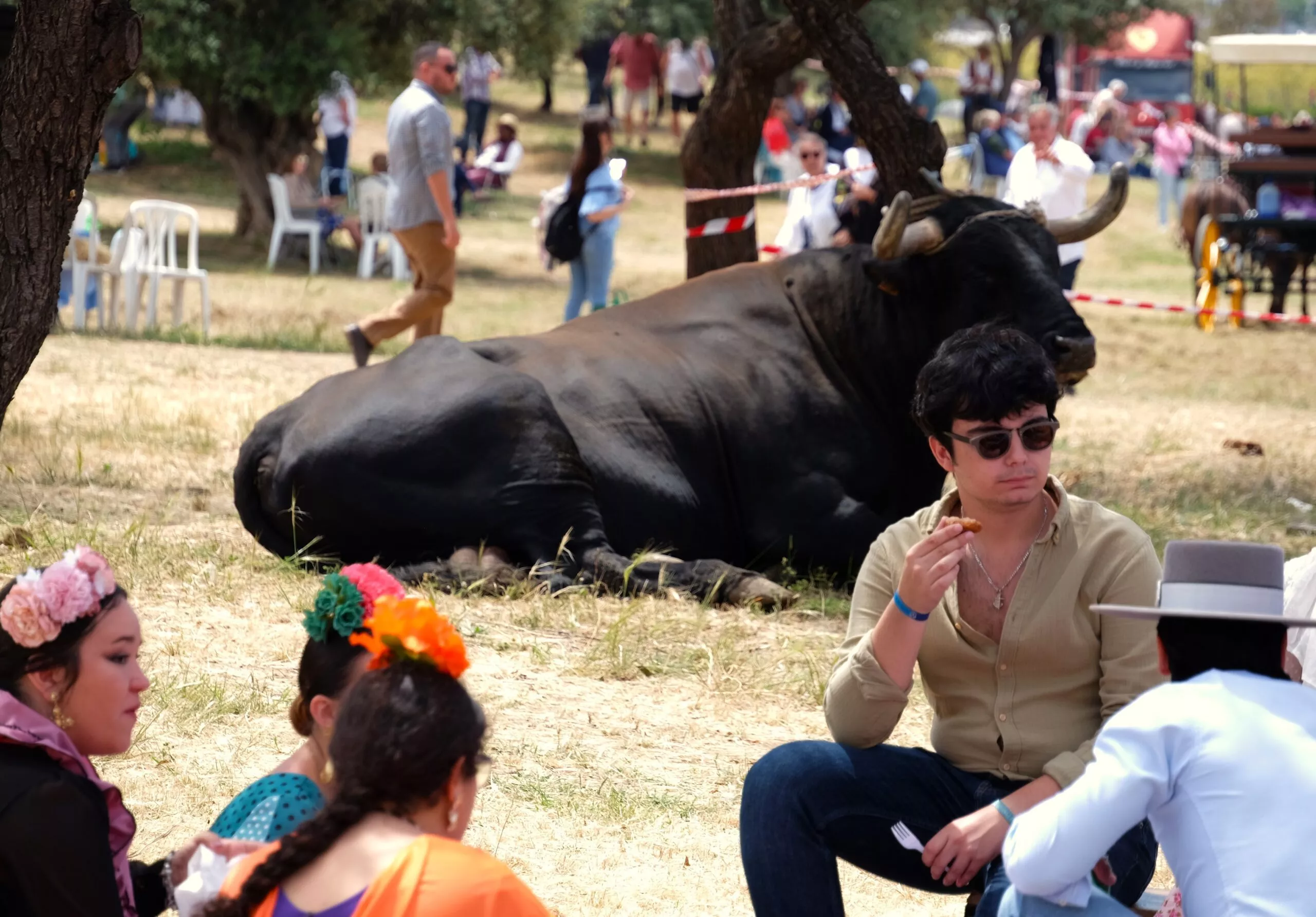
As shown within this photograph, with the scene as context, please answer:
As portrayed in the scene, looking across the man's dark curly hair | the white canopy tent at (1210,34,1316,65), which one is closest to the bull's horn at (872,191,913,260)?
the man's dark curly hair

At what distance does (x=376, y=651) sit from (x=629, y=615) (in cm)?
331

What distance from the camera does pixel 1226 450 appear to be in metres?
10.4

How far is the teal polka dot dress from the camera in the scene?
2.87 m

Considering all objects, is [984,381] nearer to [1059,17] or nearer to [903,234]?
[903,234]

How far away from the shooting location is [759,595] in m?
6.37

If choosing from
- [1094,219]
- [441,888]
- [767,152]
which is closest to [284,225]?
[767,152]

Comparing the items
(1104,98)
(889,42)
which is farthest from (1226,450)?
(889,42)

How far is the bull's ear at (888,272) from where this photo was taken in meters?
7.28

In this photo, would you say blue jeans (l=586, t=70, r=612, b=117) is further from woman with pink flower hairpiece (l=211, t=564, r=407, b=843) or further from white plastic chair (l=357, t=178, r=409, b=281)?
woman with pink flower hairpiece (l=211, t=564, r=407, b=843)

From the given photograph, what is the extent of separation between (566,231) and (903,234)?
5.72 metres

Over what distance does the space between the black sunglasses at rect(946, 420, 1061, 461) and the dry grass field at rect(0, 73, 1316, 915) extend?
126cm

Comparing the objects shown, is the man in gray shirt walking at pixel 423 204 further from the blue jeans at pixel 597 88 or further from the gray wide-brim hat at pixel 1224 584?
the blue jeans at pixel 597 88

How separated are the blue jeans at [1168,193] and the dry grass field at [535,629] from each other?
14818 millimetres

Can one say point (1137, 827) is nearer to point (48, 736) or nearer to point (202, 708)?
point (48, 736)
